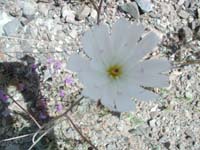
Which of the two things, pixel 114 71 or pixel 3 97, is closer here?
pixel 114 71

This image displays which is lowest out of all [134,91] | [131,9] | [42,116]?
[134,91]

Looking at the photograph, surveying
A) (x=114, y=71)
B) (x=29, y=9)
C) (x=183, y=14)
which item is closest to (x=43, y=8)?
(x=29, y=9)

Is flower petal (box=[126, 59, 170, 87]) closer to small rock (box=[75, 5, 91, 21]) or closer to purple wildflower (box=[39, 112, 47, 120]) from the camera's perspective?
purple wildflower (box=[39, 112, 47, 120])

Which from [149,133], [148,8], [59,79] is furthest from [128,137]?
[148,8]

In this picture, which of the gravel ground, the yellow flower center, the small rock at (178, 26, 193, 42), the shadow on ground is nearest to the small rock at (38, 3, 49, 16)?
the gravel ground

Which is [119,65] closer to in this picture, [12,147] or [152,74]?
[152,74]

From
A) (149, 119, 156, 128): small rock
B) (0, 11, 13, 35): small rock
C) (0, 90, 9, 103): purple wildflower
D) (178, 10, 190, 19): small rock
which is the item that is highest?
(0, 11, 13, 35): small rock

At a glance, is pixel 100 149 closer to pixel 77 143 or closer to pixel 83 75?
pixel 77 143
